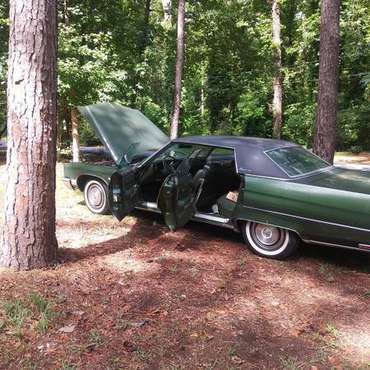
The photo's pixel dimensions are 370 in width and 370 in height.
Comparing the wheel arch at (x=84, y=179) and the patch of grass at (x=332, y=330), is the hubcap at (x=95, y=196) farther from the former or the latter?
the patch of grass at (x=332, y=330)

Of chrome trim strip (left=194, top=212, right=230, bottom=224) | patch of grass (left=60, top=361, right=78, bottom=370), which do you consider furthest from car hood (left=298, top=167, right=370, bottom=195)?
patch of grass (left=60, top=361, right=78, bottom=370)

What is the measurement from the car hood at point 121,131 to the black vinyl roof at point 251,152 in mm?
1090

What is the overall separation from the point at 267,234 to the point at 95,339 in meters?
2.59

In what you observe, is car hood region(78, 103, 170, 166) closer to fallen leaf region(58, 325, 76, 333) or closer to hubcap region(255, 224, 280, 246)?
hubcap region(255, 224, 280, 246)

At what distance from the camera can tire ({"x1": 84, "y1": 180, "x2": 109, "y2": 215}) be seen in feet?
22.5

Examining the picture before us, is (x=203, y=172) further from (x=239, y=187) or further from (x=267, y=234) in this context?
(x=267, y=234)

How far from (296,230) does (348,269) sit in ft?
2.72

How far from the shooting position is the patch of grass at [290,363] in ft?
10.2

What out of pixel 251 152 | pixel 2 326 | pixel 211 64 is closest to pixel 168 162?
pixel 251 152

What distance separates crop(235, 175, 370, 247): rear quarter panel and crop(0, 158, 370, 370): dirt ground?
521mm

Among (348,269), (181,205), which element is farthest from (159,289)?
(348,269)

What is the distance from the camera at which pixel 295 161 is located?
5.48 meters

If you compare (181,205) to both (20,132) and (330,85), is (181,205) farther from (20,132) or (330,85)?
(330,85)

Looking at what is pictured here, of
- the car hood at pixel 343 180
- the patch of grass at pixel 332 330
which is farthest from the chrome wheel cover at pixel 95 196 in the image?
the patch of grass at pixel 332 330
